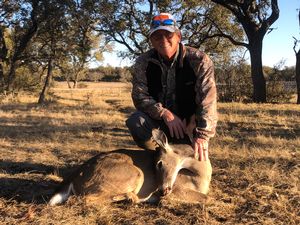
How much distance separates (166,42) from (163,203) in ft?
5.46

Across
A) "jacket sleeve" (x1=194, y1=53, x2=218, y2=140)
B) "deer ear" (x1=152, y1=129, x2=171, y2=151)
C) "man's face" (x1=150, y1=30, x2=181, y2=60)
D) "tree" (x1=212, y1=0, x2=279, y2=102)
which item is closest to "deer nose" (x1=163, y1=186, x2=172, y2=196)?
"deer ear" (x1=152, y1=129, x2=171, y2=151)

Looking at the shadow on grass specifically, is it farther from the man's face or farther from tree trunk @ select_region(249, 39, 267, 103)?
tree trunk @ select_region(249, 39, 267, 103)

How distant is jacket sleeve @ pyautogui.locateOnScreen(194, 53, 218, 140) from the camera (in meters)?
4.42

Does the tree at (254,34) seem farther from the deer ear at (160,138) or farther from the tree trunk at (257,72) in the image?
the deer ear at (160,138)

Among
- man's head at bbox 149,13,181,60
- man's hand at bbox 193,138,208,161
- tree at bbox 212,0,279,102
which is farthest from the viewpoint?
tree at bbox 212,0,279,102

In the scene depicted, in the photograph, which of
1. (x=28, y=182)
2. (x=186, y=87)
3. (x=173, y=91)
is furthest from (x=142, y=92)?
(x=28, y=182)

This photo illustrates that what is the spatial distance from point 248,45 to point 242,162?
568 inches

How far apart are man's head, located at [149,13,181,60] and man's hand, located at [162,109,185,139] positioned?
64 cm

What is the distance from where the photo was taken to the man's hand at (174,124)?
469 cm

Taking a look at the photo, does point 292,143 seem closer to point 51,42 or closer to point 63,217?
point 63,217

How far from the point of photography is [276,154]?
652 centimetres

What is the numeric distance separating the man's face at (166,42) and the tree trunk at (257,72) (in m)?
15.4

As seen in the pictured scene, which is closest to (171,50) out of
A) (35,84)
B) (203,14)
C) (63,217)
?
(63,217)

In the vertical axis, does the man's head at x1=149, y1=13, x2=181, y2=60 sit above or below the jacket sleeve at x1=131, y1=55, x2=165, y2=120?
above
